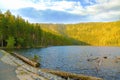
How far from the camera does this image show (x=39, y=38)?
585ft

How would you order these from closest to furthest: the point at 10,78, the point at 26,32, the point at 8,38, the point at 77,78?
the point at 10,78 < the point at 77,78 < the point at 8,38 < the point at 26,32

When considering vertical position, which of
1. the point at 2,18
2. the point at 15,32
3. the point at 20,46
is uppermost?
the point at 2,18

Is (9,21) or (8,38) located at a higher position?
(9,21)

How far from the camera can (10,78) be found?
2605cm

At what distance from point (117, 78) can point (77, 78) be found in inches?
380

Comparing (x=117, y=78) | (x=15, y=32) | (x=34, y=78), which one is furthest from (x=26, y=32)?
(x=34, y=78)

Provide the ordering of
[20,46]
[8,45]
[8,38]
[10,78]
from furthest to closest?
[20,46] → [8,38] → [8,45] → [10,78]

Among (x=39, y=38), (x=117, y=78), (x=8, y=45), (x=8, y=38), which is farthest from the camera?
(x=39, y=38)

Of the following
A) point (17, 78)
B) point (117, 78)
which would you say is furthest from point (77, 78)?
point (17, 78)

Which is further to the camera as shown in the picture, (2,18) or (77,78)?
(2,18)

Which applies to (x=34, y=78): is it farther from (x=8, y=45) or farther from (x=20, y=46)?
(x=20, y=46)

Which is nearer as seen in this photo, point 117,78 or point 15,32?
point 117,78

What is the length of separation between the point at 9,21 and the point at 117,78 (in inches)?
3623

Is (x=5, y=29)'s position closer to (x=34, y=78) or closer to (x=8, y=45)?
(x=8, y=45)
